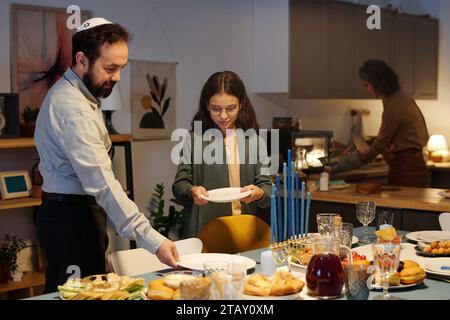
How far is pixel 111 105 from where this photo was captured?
13.5 feet

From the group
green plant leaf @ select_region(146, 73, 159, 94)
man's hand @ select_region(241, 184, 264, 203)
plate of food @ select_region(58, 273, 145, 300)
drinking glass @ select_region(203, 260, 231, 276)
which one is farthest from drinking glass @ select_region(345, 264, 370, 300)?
green plant leaf @ select_region(146, 73, 159, 94)

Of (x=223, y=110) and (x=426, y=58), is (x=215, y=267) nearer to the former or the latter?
(x=223, y=110)

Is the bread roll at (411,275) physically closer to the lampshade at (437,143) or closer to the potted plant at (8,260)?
the potted plant at (8,260)

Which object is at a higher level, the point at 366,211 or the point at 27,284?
the point at 366,211

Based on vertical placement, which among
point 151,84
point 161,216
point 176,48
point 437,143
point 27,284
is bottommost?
point 27,284

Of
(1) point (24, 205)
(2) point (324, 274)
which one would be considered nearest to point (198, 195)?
(2) point (324, 274)

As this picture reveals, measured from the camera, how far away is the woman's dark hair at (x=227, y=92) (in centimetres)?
301

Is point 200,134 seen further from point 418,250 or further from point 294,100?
point 294,100

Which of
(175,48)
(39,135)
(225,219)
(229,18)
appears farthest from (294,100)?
(39,135)

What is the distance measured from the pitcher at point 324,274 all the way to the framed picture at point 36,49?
2.57 m

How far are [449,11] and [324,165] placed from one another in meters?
3.01

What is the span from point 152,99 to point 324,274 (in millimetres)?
3003

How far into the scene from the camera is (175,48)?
4797 mm
